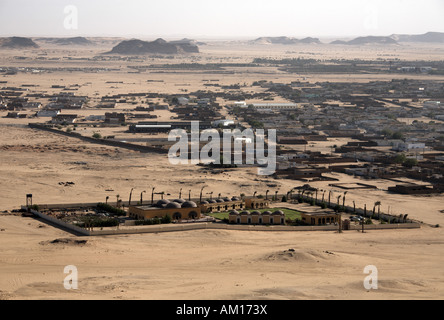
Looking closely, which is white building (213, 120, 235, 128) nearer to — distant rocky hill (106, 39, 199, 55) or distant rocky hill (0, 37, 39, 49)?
distant rocky hill (106, 39, 199, 55)

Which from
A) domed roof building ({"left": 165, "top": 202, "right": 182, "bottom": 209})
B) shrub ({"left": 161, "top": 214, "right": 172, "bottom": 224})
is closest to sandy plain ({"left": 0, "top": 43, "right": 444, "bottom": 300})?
shrub ({"left": 161, "top": 214, "right": 172, "bottom": 224})

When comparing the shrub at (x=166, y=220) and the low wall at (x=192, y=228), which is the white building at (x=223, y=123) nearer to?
the shrub at (x=166, y=220)

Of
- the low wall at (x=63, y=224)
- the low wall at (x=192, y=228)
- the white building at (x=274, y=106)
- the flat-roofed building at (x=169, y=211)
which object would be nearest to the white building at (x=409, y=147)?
the low wall at (x=192, y=228)

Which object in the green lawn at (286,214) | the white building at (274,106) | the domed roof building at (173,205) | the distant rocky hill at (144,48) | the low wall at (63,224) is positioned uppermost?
the distant rocky hill at (144,48)

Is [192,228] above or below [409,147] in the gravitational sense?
above

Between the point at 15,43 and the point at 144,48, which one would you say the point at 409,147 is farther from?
the point at 15,43

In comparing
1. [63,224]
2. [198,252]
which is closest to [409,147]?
[63,224]

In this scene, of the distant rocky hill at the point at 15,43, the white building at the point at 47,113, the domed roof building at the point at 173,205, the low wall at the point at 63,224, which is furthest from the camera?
the distant rocky hill at the point at 15,43
